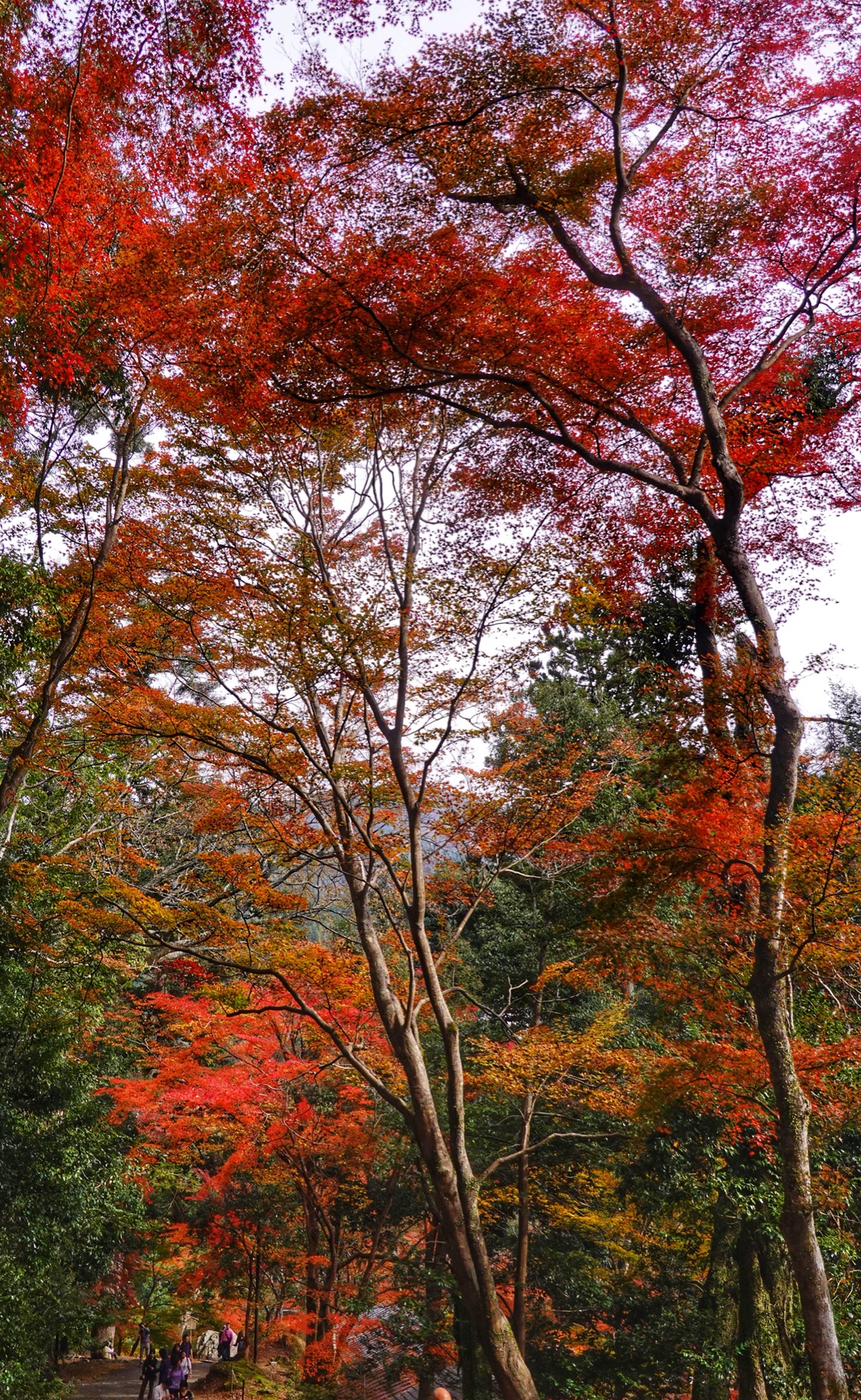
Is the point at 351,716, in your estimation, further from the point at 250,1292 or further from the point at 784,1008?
the point at 250,1292

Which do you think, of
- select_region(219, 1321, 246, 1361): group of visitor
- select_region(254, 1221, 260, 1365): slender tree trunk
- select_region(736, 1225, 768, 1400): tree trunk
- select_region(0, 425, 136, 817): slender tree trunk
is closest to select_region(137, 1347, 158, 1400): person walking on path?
select_region(254, 1221, 260, 1365): slender tree trunk

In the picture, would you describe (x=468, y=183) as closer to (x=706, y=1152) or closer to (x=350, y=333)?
(x=350, y=333)

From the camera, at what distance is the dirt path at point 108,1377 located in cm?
1358

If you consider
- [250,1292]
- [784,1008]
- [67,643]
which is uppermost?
[67,643]

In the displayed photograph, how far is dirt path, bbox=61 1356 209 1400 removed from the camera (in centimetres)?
1358

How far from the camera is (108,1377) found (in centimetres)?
1496

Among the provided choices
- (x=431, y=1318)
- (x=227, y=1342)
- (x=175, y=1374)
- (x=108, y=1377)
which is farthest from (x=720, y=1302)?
(x=108, y=1377)

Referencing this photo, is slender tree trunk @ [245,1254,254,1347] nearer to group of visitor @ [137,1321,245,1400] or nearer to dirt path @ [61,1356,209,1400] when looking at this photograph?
dirt path @ [61,1356,209,1400]

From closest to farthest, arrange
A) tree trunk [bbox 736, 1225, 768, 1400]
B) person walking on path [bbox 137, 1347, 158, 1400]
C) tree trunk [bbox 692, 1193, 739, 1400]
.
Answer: tree trunk [bbox 736, 1225, 768, 1400], tree trunk [bbox 692, 1193, 739, 1400], person walking on path [bbox 137, 1347, 158, 1400]

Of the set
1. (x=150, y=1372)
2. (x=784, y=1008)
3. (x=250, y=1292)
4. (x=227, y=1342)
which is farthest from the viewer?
(x=227, y=1342)

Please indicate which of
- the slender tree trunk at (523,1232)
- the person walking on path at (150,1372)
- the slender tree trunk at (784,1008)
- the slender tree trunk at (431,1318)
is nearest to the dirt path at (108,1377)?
the person walking on path at (150,1372)

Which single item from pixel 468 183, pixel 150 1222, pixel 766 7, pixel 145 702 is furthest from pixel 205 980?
pixel 766 7

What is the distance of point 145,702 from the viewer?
9.59 m

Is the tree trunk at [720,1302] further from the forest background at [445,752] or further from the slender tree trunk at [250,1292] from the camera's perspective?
the slender tree trunk at [250,1292]
